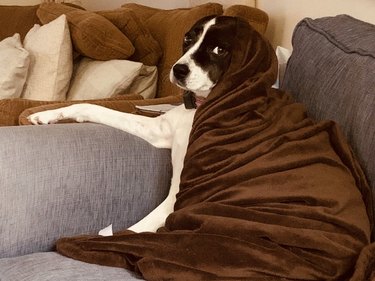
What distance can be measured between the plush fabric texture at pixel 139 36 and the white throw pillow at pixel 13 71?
366 millimetres

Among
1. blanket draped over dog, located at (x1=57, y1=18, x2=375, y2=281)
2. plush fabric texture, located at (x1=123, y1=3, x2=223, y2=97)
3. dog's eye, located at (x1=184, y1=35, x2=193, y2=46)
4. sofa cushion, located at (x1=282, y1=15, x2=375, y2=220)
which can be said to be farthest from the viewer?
plush fabric texture, located at (x1=123, y1=3, x2=223, y2=97)

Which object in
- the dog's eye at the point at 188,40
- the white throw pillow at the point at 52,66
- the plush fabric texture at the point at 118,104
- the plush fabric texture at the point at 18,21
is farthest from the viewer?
the plush fabric texture at the point at 18,21

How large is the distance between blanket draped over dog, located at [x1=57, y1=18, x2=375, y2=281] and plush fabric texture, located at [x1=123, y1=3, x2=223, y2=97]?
30.6 inches

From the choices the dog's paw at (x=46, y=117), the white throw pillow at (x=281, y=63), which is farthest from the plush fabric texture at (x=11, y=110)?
the white throw pillow at (x=281, y=63)

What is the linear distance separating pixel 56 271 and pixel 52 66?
1.22 metres

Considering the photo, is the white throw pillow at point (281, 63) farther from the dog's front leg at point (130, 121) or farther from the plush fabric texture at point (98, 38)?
the plush fabric texture at point (98, 38)

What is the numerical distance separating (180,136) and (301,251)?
0.48 m

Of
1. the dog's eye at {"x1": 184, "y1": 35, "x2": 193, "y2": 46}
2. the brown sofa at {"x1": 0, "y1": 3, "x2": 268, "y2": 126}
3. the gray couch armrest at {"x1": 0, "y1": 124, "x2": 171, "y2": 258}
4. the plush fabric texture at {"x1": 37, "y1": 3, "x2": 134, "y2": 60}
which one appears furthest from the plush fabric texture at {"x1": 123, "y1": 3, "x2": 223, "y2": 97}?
the gray couch armrest at {"x1": 0, "y1": 124, "x2": 171, "y2": 258}

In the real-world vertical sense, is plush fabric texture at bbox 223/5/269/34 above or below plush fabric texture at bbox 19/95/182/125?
above

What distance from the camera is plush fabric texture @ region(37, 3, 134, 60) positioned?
7.02ft

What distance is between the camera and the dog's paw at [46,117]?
1.54 m

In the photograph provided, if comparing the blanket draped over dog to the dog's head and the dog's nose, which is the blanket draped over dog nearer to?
the dog's head

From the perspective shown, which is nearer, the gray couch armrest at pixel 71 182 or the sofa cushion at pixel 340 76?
the sofa cushion at pixel 340 76

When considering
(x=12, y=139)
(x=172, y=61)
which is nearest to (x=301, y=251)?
(x=12, y=139)
